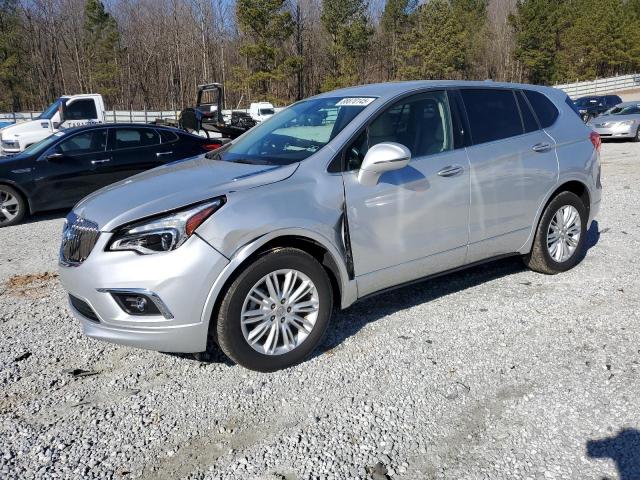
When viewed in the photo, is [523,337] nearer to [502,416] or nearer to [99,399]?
[502,416]

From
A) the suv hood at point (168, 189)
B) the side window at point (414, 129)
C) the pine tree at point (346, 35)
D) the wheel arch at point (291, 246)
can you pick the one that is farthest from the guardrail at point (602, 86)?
the suv hood at point (168, 189)

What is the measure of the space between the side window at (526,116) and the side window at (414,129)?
919mm

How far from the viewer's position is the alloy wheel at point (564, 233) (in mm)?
4852

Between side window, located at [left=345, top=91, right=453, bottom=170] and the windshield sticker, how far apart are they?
0.16m

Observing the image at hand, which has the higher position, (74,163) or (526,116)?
(526,116)

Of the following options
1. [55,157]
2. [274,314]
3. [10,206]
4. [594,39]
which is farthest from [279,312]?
[594,39]

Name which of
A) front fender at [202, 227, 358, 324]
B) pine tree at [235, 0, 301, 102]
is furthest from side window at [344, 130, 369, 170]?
pine tree at [235, 0, 301, 102]

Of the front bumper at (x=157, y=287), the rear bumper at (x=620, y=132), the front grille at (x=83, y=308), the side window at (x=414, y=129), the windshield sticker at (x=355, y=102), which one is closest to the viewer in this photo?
the front bumper at (x=157, y=287)

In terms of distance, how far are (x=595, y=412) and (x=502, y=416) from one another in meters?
0.50

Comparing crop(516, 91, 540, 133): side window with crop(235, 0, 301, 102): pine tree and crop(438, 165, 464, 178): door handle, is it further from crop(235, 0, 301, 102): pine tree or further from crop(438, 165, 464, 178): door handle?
crop(235, 0, 301, 102): pine tree

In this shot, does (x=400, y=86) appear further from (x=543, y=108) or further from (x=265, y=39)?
(x=265, y=39)

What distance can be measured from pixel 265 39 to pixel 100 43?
15.9 m

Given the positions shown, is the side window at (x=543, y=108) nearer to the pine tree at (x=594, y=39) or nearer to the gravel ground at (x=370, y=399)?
the gravel ground at (x=370, y=399)

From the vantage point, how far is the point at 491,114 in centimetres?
443
